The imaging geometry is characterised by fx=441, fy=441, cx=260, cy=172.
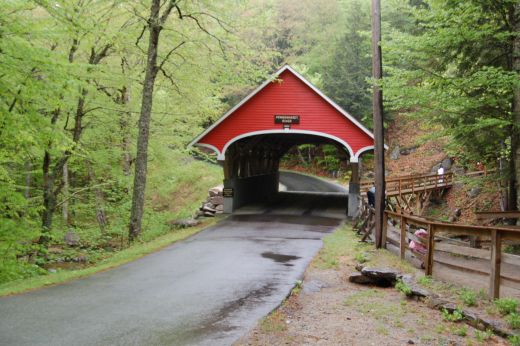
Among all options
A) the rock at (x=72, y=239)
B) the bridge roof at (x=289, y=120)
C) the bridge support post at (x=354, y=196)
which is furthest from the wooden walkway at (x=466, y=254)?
the rock at (x=72, y=239)

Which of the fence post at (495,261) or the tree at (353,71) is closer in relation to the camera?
the fence post at (495,261)

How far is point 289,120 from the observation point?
20.2m

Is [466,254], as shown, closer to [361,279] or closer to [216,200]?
[361,279]

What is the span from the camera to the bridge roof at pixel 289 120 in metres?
19.8

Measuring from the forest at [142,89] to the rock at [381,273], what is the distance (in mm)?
4457

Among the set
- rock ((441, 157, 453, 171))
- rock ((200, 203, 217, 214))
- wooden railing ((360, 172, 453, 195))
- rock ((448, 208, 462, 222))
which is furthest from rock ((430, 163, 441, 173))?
rock ((200, 203, 217, 214))

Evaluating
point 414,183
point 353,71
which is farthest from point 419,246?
point 353,71

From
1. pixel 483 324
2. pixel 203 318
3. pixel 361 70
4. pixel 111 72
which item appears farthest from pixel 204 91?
pixel 361 70

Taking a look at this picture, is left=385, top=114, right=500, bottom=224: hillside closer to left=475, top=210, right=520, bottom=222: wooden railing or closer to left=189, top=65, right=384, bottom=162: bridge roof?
left=475, top=210, right=520, bottom=222: wooden railing

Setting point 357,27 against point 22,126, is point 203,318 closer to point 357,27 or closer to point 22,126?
point 22,126

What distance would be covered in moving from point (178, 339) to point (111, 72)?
12.2 m

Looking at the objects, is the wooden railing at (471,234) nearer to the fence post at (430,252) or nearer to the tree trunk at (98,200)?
the fence post at (430,252)

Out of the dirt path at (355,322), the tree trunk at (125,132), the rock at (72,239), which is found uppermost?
the tree trunk at (125,132)

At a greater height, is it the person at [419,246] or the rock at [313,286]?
the person at [419,246]
